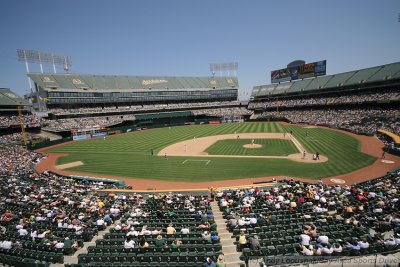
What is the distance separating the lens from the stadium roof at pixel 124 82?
262 feet

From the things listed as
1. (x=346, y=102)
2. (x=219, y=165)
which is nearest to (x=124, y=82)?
(x=219, y=165)

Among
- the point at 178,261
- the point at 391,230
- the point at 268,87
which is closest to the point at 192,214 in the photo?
the point at 178,261

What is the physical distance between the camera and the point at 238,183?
82.1 feet

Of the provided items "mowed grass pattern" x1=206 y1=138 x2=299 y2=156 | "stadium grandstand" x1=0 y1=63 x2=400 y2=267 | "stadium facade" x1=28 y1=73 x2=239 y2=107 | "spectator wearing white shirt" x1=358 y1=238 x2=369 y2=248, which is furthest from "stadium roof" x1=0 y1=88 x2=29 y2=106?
"spectator wearing white shirt" x1=358 y1=238 x2=369 y2=248

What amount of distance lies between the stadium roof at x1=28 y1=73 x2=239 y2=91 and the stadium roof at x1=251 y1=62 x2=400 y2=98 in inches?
782

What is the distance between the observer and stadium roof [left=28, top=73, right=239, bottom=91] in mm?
79812

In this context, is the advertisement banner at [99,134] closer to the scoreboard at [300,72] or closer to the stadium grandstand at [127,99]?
the stadium grandstand at [127,99]

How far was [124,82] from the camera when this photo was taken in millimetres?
96875

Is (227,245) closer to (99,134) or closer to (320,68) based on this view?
(99,134)

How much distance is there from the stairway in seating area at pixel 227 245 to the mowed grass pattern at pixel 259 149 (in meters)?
23.9

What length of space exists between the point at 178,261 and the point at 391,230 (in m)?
10.4

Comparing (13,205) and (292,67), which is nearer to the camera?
(13,205)

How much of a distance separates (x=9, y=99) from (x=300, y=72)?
315 feet

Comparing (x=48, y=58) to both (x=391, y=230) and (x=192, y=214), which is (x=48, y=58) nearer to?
(x=192, y=214)
